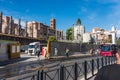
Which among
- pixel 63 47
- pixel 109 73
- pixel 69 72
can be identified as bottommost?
pixel 69 72

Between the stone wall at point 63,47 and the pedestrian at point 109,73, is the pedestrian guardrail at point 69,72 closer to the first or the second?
the pedestrian at point 109,73

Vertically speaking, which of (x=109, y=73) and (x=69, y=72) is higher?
(x=109, y=73)

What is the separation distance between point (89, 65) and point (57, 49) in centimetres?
2948

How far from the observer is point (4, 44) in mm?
36312

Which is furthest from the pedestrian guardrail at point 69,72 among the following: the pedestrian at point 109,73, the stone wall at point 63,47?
the stone wall at point 63,47

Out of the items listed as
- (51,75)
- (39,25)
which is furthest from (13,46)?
(39,25)

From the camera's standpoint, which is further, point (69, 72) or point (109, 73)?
point (69, 72)

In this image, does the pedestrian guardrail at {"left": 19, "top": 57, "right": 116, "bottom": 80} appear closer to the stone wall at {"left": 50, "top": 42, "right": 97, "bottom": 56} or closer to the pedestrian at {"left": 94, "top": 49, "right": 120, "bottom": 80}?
the pedestrian at {"left": 94, "top": 49, "right": 120, "bottom": 80}

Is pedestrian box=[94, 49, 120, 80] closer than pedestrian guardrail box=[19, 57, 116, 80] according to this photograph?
Yes

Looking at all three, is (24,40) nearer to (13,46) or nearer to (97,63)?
(13,46)

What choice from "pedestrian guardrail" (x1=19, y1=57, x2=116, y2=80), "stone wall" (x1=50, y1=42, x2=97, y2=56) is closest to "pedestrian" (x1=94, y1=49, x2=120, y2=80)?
"pedestrian guardrail" (x1=19, y1=57, x2=116, y2=80)

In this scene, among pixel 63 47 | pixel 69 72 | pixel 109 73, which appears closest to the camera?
pixel 109 73

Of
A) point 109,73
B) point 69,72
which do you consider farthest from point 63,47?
point 109,73

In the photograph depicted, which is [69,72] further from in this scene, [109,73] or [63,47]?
[63,47]
